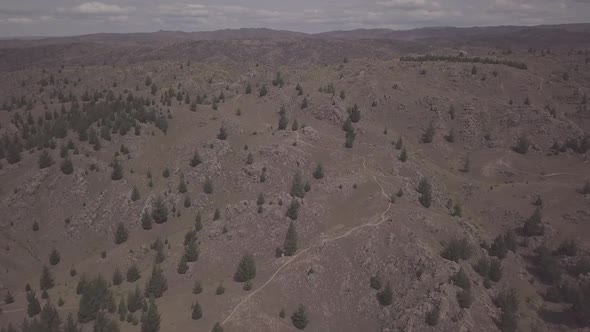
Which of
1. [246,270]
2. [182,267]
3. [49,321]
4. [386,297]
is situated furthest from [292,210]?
[49,321]

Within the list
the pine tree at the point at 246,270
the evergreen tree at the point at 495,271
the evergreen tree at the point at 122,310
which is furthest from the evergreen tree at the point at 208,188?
the evergreen tree at the point at 495,271

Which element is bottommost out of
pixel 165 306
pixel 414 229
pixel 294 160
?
pixel 165 306

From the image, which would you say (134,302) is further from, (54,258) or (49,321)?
(54,258)

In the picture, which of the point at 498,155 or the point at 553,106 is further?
the point at 553,106

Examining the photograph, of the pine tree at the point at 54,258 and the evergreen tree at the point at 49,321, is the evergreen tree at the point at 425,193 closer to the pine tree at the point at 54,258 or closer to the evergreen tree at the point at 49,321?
the evergreen tree at the point at 49,321

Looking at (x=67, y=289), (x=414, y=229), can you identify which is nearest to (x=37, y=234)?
(x=67, y=289)

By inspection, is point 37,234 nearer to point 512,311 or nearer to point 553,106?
point 512,311

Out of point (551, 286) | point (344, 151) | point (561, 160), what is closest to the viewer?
point (551, 286)
